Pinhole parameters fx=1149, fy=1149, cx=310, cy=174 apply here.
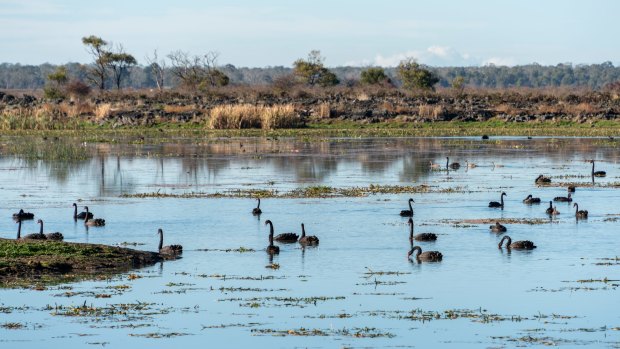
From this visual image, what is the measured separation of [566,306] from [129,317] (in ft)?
19.6

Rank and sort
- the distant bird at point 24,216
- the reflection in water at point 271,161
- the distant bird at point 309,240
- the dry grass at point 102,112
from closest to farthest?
the distant bird at point 309,240, the distant bird at point 24,216, the reflection in water at point 271,161, the dry grass at point 102,112

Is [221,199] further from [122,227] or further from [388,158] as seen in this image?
[388,158]

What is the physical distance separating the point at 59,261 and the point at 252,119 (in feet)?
154

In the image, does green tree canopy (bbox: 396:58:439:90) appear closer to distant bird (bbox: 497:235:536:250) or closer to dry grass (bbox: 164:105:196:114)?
dry grass (bbox: 164:105:196:114)

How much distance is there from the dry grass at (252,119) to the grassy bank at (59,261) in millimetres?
44955

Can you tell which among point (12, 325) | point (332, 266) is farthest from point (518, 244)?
point (12, 325)

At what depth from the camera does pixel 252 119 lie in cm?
6556

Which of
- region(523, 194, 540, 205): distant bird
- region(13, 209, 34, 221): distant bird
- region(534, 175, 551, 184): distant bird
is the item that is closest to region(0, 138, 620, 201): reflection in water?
region(534, 175, 551, 184): distant bird

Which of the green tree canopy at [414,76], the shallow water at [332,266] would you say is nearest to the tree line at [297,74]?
the green tree canopy at [414,76]

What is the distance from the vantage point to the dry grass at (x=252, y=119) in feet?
214

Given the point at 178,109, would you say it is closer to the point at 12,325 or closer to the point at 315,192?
the point at 315,192

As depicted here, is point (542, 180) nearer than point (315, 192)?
No

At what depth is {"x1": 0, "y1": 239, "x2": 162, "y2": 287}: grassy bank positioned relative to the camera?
59.5 feet

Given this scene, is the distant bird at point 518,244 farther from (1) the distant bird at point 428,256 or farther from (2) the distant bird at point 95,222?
(2) the distant bird at point 95,222
